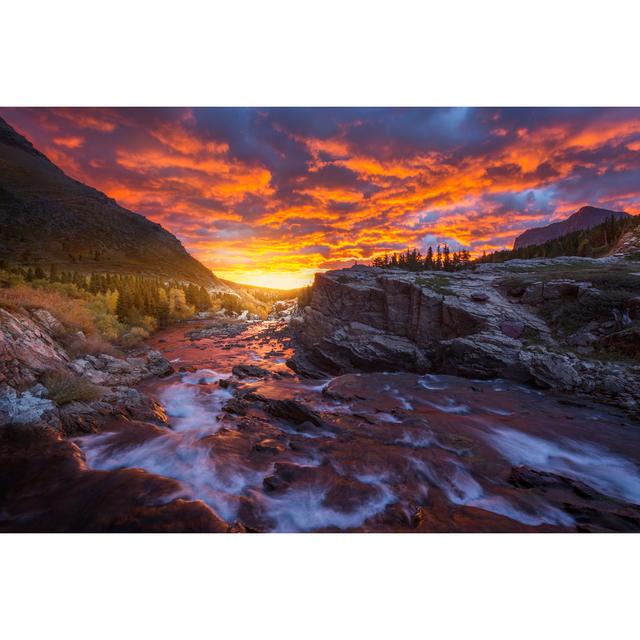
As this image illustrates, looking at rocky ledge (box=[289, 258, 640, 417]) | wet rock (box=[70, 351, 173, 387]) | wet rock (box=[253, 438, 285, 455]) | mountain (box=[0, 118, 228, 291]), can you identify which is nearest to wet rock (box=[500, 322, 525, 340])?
rocky ledge (box=[289, 258, 640, 417])

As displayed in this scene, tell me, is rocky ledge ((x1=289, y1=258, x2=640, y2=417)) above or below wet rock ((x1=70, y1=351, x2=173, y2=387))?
above

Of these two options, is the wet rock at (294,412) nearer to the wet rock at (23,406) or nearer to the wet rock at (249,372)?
the wet rock at (249,372)

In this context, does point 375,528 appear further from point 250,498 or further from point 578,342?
point 578,342

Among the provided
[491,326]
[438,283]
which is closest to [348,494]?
[491,326]

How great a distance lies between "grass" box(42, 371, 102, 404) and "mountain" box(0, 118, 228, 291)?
79.5m

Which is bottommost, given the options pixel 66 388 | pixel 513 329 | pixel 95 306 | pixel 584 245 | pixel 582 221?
pixel 66 388

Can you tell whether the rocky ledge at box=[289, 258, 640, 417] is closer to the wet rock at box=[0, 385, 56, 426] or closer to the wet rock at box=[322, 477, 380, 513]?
the wet rock at box=[322, 477, 380, 513]

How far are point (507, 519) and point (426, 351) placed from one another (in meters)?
11.0

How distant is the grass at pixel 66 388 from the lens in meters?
7.27

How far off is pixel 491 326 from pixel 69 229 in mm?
128157

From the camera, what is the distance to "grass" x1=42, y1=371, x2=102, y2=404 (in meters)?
7.27

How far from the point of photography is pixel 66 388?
24.5 feet

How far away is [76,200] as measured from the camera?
112 metres

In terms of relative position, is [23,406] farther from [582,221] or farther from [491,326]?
[582,221]
